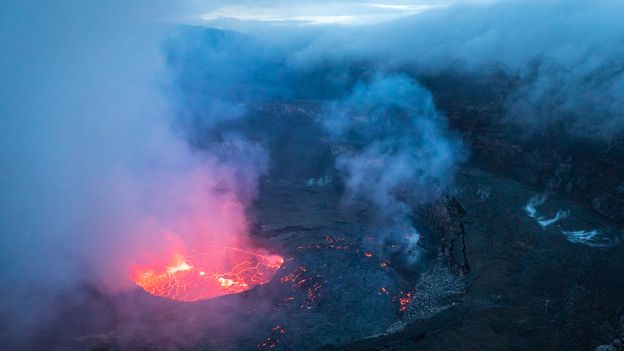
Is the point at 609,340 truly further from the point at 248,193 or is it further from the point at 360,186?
the point at 248,193

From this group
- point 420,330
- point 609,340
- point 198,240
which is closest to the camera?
point 609,340

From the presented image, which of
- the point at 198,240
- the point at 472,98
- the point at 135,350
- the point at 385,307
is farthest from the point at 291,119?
the point at 135,350

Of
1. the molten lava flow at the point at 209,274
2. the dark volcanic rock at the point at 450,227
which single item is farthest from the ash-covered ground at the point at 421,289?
the molten lava flow at the point at 209,274

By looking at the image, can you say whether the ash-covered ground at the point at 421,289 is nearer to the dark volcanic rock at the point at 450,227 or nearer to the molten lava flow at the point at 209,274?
the dark volcanic rock at the point at 450,227

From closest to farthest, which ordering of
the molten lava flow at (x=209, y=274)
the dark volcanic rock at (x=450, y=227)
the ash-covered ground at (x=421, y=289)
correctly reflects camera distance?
1. the ash-covered ground at (x=421, y=289)
2. the molten lava flow at (x=209, y=274)
3. the dark volcanic rock at (x=450, y=227)

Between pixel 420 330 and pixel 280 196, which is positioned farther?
pixel 280 196

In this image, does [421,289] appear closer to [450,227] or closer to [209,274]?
[450,227]

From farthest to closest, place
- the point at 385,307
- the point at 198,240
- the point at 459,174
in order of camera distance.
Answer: the point at 459,174
the point at 198,240
the point at 385,307

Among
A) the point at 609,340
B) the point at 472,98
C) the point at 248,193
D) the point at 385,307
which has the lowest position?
the point at 609,340

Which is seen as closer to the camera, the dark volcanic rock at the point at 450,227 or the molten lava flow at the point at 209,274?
the molten lava flow at the point at 209,274

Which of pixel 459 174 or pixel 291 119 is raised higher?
pixel 291 119
